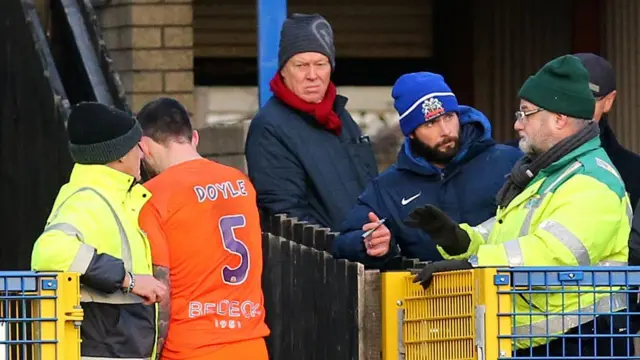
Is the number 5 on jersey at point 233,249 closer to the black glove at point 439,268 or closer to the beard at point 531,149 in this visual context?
the black glove at point 439,268

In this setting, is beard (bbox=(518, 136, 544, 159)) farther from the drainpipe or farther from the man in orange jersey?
the drainpipe

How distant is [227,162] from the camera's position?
9844 millimetres

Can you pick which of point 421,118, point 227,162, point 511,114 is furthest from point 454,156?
point 511,114

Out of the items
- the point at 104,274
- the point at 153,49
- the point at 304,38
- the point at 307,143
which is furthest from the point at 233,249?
the point at 153,49

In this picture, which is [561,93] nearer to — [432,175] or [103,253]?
[432,175]

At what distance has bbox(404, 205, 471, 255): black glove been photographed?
5680 millimetres

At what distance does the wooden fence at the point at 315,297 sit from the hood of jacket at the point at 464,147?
1.26 ft

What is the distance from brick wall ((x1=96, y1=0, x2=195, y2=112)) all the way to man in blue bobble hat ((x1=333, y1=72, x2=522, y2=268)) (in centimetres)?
370

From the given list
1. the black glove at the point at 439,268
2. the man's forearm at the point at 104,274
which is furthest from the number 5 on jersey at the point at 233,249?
the black glove at the point at 439,268

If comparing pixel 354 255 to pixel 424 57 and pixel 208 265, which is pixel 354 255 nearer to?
pixel 208 265

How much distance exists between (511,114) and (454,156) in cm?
617

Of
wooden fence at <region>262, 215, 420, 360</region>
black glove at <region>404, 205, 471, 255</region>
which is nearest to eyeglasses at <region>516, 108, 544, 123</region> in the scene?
black glove at <region>404, 205, 471, 255</region>

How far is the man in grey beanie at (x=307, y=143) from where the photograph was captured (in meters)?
7.26

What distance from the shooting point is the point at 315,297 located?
661cm
